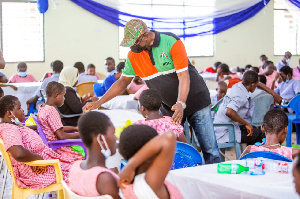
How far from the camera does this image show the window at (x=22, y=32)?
10.2 m

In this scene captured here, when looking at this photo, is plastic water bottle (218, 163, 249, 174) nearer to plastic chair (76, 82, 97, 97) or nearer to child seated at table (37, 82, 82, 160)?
child seated at table (37, 82, 82, 160)

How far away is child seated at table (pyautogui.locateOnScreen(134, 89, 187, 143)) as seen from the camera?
3166 mm

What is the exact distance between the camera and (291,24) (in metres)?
13.0

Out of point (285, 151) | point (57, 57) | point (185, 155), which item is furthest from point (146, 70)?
point (57, 57)

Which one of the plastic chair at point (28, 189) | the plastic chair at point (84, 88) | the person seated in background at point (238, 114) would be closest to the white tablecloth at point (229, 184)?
the plastic chair at point (28, 189)

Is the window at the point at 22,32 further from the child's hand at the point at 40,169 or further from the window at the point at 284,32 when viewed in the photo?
the child's hand at the point at 40,169

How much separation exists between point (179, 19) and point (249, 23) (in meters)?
2.68

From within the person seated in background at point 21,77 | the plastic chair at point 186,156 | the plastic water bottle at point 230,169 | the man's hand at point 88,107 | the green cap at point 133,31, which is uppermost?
the green cap at point 133,31

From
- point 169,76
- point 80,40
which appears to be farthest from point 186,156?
point 80,40

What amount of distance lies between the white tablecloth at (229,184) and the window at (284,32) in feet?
37.6

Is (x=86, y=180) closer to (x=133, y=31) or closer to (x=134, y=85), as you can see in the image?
(x=133, y=31)

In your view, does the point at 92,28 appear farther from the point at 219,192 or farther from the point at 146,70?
the point at 219,192

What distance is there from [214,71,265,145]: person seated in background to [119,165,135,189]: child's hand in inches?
112

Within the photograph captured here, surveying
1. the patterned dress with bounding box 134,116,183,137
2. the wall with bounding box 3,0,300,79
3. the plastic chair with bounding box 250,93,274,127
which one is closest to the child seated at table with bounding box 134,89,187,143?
the patterned dress with bounding box 134,116,183,137
